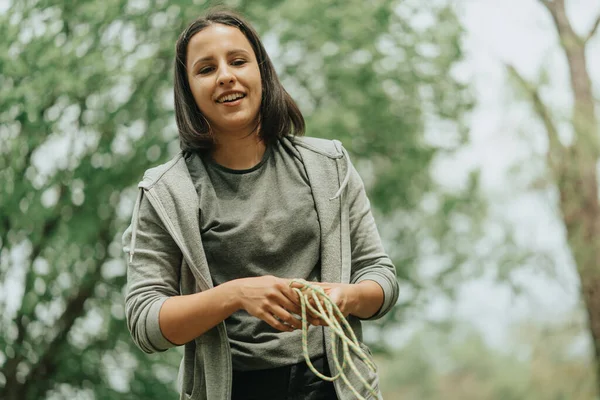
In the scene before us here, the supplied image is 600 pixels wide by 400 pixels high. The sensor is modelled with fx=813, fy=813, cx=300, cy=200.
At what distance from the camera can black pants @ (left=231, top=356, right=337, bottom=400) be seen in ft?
4.84

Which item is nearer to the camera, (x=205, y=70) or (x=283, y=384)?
(x=283, y=384)

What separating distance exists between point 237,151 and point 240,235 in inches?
7.8

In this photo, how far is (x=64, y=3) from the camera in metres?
5.19

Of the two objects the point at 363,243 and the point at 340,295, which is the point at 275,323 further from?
the point at 363,243

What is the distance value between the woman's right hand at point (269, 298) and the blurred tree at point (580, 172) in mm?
6429

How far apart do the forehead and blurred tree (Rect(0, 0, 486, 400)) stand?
356 centimetres

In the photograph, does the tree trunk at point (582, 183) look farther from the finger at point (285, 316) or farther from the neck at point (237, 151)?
the finger at point (285, 316)

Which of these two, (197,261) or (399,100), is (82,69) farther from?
(197,261)

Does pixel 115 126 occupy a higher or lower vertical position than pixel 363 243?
lower

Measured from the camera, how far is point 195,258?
148 cm

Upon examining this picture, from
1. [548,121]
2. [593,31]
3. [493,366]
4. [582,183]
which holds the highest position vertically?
[593,31]

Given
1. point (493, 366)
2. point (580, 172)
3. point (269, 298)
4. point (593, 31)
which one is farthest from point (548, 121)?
point (493, 366)

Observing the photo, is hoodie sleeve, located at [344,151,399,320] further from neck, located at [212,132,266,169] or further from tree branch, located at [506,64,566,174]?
tree branch, located at [506,64,566,174]

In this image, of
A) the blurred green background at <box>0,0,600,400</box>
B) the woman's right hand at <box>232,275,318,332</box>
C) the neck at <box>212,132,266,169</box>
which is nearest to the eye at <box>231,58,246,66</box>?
the neck at <box>212,132,266,169</box>
